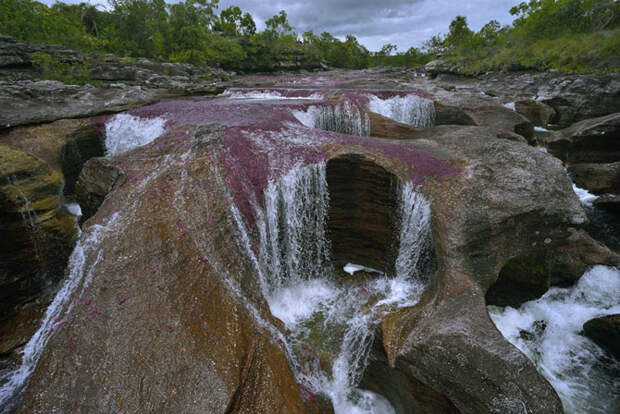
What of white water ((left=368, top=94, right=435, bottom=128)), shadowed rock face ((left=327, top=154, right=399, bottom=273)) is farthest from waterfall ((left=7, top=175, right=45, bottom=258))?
white water ((left=368, top=94, right=435, bottom=128))

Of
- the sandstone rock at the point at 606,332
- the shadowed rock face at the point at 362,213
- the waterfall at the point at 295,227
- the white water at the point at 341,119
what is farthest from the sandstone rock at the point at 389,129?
the sandstone rock at the point at 606,332

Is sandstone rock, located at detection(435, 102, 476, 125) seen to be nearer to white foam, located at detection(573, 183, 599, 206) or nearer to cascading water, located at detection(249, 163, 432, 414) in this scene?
white foam, located at detection(573, 183, 599, 206)

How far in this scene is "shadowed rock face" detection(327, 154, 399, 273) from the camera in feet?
26.0

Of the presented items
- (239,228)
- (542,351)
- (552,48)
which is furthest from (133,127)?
(552,48)

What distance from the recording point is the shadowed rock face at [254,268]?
4.06 meters

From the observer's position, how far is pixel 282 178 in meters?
7.61

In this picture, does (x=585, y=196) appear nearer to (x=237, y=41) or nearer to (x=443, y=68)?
(x=443, y=68)

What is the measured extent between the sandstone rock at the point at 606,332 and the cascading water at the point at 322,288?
153 inches

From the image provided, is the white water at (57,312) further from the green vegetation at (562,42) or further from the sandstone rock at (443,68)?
the sandstone rock at (443,68)

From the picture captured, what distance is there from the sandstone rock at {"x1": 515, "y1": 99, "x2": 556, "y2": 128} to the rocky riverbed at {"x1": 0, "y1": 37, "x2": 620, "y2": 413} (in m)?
8.32

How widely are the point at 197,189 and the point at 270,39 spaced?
54.3m

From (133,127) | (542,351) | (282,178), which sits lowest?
(542,351)

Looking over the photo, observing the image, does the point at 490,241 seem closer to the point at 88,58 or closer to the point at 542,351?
the point at 542,351

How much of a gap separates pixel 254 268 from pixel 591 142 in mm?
15381
